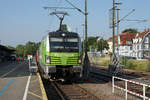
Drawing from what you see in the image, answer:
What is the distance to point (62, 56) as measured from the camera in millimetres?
13641

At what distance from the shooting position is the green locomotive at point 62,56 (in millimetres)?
13484

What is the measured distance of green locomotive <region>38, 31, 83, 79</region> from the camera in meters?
13.5

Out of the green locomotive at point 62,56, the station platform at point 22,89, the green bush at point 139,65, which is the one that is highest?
the green locomotive at point 62,56

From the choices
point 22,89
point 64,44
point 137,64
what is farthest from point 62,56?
point 137,64

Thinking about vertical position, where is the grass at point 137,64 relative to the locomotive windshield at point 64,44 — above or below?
below

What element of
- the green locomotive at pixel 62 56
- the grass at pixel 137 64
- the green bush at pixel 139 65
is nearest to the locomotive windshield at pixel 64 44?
the green locomotive at pixel 62 56

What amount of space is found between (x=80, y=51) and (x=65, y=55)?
3.60 feet

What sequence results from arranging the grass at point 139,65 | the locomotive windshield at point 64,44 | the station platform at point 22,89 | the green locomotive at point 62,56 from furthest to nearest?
the grass at point 139,65
the locomotive windshield at point 64,44
the green locomotive at point 62,56
the station platform at point 22,89

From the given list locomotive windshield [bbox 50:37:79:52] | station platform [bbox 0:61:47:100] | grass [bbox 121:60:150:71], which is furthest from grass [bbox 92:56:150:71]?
station platform [bbox 0:61:47:100]

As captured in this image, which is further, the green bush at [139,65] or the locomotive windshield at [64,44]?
the green bush at [139,65]

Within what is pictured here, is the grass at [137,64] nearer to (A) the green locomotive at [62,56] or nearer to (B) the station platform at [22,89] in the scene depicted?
(A) the green locomotive at [62,56]

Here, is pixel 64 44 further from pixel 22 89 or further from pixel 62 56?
pixel 22 89

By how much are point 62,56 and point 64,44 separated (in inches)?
34.8

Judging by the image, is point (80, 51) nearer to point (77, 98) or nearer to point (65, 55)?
point (65, 55)
